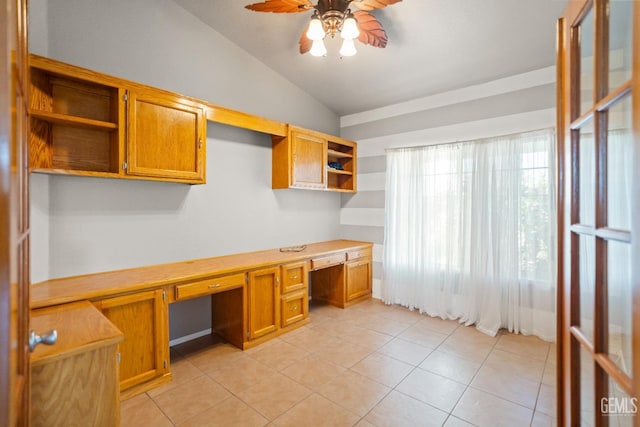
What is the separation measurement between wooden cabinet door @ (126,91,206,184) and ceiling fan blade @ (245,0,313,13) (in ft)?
3.45

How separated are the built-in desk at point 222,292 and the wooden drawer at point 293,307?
1 centimetres

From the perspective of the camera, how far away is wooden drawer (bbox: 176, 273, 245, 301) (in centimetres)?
237

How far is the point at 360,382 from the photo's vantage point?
7.61ft

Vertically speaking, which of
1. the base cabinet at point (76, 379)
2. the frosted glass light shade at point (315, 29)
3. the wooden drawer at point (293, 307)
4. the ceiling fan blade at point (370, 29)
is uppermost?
the ceiling fan blade at point (370, 29)

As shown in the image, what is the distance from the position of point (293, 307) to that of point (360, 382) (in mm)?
1189

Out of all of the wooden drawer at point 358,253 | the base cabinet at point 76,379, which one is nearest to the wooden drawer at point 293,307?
the wooden drawer at point 358,253

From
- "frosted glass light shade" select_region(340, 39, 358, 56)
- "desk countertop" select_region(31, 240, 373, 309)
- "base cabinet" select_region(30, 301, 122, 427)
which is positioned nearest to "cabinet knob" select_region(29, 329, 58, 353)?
"base cabinet" select_region(30, 301, 122, 427)

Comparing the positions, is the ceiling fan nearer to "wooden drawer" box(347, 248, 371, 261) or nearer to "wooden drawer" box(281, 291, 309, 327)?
"wooden drawer" box(281, 291, 309, 327)

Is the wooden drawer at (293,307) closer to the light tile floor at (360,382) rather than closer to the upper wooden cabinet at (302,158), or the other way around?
the light tile floor at (360,382)

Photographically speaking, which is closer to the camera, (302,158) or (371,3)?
(371,3)

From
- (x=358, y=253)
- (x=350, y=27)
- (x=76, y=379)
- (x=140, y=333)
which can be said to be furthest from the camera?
(x=358, y=253)

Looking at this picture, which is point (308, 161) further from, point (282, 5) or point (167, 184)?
point (282, 5)

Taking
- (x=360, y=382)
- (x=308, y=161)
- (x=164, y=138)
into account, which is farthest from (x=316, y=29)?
(x=360, y=382)

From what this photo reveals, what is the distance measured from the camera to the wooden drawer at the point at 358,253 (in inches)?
159
